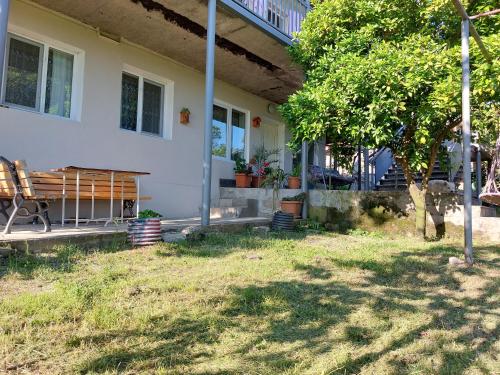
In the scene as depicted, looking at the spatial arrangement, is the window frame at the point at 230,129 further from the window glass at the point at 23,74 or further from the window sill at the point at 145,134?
the window glass at the point at 23,74

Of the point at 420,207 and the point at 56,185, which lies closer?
the point at 56,185

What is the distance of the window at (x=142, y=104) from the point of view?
8000mm

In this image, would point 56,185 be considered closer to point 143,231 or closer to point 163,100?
point 143,231

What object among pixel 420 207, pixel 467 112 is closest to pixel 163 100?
pixel 420 207

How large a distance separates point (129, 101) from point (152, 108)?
59cm

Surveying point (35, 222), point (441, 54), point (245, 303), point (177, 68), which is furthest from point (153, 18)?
point (245, 303)

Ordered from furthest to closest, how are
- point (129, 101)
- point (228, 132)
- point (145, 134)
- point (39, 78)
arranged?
point (228, 132), point (145, 134), point (129, 101), point (39, 78)

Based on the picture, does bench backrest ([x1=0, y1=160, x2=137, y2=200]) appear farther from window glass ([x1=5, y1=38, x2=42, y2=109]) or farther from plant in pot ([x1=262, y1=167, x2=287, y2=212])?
plant in pot ([x1=262, y1=167, x2=287, y2=212])

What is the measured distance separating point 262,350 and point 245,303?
834 millimetres

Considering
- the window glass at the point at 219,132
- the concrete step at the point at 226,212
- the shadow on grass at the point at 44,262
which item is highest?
the window glass at the point at 219,132

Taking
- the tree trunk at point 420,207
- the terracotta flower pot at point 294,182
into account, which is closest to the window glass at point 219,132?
the terracotta flower pot at point 294,182

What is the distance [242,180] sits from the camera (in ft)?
32.2

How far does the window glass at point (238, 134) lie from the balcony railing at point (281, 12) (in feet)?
9.05

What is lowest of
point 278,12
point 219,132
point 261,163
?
point 261,163
